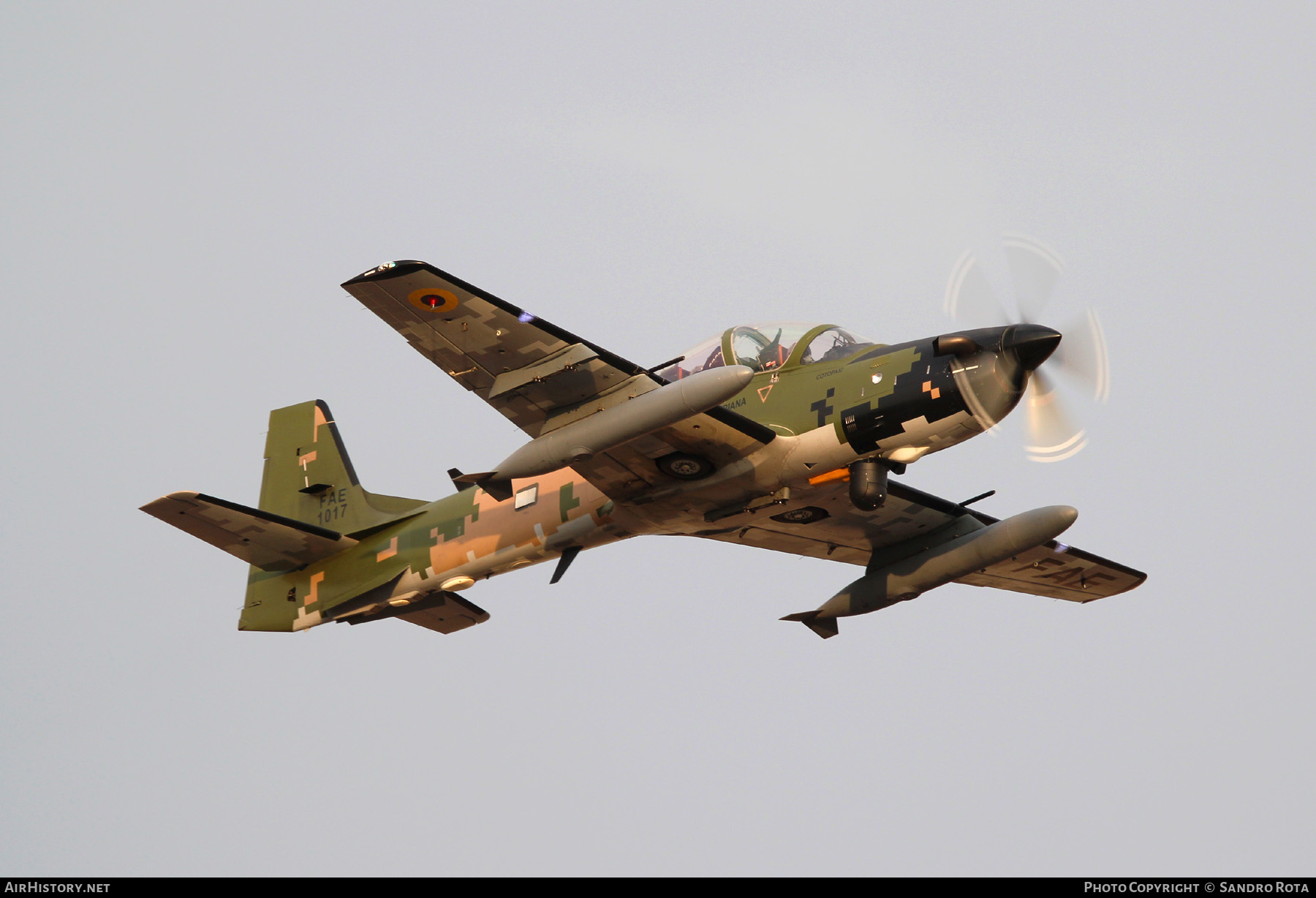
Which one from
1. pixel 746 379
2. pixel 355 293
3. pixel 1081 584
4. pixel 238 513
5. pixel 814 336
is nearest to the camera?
pixel 746 379

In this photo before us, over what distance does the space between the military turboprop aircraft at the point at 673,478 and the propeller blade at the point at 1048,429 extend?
145cm

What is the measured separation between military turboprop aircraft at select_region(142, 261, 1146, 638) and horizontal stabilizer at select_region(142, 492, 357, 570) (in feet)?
0.14

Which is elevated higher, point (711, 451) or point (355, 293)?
point (355, 293)

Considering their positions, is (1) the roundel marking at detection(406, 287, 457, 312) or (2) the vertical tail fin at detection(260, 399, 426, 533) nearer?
(1) the roundel marking at detection(406, 287, 457, 312)

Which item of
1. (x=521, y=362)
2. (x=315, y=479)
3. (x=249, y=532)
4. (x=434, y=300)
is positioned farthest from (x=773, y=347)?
(x=315, y=479)

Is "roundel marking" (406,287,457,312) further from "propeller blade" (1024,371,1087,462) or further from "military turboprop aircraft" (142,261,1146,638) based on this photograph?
"propeller blade" (1024,371,1087,462)

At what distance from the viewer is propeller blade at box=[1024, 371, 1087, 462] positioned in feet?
77.4

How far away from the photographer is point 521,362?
22.8 meters

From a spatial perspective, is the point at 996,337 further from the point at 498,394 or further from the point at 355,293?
the point at 355,293

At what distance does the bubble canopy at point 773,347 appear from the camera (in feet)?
77.7

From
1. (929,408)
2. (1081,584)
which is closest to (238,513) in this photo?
(929,408)

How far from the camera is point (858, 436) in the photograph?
22.8 meters

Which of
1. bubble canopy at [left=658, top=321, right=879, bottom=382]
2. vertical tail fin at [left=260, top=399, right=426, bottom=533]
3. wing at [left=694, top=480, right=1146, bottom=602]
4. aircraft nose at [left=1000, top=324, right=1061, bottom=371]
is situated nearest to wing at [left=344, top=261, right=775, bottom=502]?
bubble canopy at [left=658, top=321, right=879, bottom=382]

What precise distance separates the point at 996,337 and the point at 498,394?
7595mm
